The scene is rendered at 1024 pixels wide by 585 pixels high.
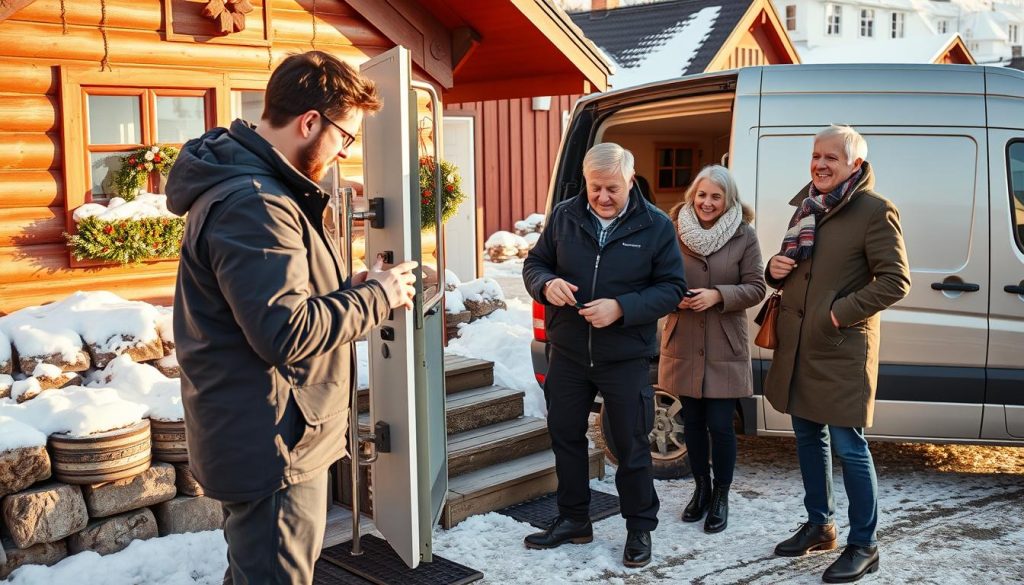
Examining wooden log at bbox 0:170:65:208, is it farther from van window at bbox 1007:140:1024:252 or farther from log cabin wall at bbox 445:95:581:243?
log cabin wall at bbox 445:95:581:243

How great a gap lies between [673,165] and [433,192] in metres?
3.23

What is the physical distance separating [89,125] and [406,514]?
→ 3.64m

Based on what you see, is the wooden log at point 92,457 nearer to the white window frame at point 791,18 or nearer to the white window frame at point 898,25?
the white window frame at point 791,18

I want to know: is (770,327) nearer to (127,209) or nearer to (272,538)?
(272,538)

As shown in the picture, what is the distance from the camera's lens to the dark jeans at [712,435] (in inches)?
187

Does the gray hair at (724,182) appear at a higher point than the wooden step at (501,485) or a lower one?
higher

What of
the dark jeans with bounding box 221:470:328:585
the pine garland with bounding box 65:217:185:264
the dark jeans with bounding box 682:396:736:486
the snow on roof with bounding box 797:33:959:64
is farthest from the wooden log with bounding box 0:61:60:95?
the snow on roof with bounding box 797:33:959:64

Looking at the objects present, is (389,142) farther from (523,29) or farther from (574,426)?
(523,29)

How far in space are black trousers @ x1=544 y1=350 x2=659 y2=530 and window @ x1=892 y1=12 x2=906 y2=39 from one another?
6203 cm

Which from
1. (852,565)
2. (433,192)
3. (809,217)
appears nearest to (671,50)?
(433,192)

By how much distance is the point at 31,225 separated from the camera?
5.81m

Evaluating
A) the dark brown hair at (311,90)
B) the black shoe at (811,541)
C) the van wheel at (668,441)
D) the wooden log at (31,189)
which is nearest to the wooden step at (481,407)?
the van wheel at (668,441)

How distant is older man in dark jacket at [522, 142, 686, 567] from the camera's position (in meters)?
4.24

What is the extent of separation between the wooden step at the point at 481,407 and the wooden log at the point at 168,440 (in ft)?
3.33
